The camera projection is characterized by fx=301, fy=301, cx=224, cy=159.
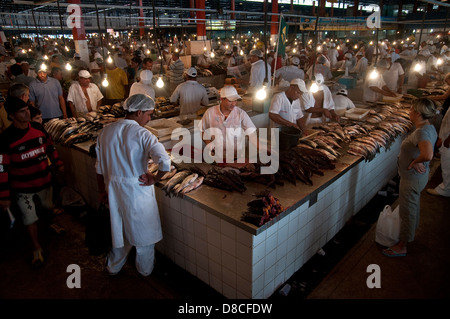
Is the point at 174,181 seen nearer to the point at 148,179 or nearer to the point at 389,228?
the point at 148,179

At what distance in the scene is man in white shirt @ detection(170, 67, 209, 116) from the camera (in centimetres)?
661

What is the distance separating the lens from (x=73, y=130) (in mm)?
5555

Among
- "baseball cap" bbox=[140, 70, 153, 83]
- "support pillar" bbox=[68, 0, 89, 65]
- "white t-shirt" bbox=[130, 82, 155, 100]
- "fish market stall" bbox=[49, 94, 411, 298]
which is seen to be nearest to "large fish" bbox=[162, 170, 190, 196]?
"fish market stall" bbox=[49, 94, 411, 298]

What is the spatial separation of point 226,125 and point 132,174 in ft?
5.71

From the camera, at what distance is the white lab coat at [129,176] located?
11.2ft

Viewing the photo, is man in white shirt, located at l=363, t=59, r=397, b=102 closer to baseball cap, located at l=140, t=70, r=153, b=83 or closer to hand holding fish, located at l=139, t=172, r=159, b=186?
baseball cap, located at l=140, t=70, r=153, b=83

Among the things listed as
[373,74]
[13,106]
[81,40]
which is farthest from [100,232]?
[81,40]

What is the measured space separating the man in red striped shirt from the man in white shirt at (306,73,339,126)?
4.89 meters

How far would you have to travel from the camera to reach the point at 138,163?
3.49 metres

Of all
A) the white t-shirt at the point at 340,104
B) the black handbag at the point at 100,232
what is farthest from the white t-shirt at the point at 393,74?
the black handbag at the point at 100,232

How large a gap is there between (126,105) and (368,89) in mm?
6850

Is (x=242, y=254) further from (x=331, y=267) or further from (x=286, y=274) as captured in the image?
(x=331, y=267)

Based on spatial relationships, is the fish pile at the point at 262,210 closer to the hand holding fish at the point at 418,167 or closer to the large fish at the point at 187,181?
the large fish at the point at 187,181

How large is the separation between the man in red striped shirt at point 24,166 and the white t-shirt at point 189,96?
2.93 m
